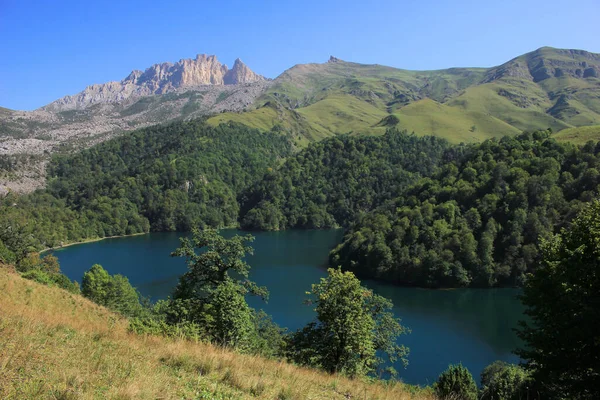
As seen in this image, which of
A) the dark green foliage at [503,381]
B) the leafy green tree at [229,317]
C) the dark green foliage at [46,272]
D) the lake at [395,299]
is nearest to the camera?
the leafy green tree at [229,317]

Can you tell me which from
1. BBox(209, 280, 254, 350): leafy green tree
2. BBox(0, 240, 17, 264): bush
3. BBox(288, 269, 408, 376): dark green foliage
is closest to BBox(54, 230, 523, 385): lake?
BBox(288, 269, 408, 376): dark green foliage

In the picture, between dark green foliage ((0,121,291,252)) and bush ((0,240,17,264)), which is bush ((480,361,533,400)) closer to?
bush ((0,240,17,264))

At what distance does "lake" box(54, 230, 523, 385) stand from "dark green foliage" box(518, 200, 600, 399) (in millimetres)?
12617

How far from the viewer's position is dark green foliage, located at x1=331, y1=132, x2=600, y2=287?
82.2 m

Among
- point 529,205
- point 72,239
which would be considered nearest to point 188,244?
point 529,205

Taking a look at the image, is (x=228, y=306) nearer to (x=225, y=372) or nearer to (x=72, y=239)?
(x=225, y=372)

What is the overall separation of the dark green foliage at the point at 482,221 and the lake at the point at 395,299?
15.5 ft

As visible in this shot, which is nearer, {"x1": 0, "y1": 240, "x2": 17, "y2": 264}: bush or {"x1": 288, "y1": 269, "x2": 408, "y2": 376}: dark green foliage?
{"x1": 288, "y1": 269, "x2": 408, "y2": 376}: dark green foliage

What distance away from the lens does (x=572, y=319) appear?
51.9ft

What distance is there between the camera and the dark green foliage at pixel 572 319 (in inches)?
585

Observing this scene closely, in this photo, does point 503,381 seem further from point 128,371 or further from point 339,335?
point 128,371

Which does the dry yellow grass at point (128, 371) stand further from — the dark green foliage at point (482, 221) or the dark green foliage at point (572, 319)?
the dark green foliage at point (482, 221)

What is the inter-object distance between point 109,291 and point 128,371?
52173 millimetres

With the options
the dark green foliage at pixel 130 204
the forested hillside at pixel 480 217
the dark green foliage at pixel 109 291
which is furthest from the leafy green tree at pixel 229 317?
the dark green foliage at pixel 130 204
